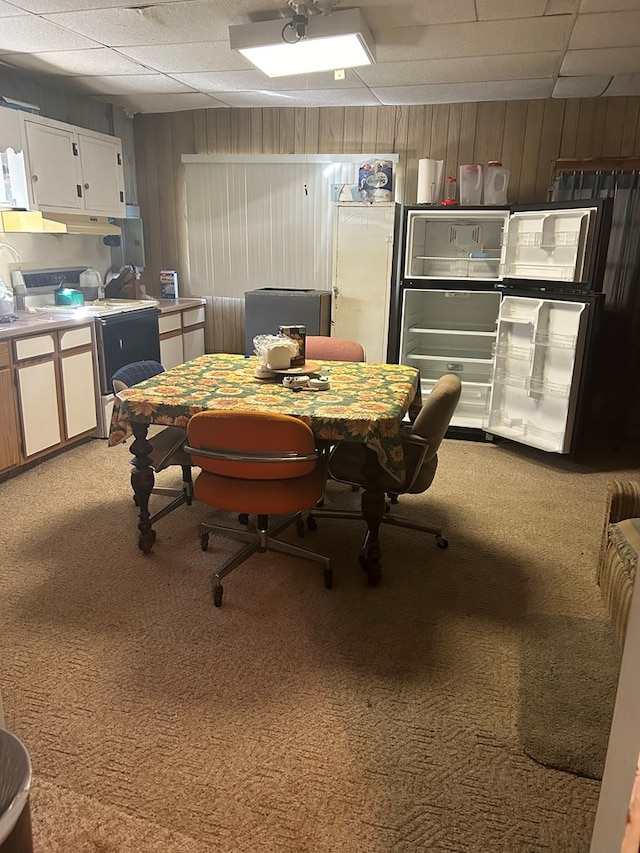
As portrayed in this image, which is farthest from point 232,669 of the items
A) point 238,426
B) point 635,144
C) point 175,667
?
point 635,144

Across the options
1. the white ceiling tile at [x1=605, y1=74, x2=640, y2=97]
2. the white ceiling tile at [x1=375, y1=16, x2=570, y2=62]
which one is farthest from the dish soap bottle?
the white ceiling tile at [x1=605, y1=74, x2=640, y2=97]

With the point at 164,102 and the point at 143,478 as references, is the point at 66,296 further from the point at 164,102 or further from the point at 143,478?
the point at 143,478

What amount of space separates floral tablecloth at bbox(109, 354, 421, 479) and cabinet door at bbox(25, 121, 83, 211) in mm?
1910

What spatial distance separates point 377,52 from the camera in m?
3.42

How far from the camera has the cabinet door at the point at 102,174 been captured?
175 inches

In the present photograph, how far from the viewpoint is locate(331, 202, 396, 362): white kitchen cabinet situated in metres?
4.65

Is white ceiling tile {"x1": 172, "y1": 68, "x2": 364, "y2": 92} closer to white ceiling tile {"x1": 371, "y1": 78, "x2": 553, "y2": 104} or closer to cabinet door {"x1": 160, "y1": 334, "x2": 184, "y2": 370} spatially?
white ceiling tile {"x1": 371, "y1": 78, "x2": 553, "y2": 104}

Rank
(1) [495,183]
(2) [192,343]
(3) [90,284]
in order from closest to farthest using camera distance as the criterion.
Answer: (1) [495,183]
(3) [90,284]
(2) [192,343]

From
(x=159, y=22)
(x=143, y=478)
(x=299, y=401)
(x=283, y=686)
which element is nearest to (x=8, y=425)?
(x=143, y=478)

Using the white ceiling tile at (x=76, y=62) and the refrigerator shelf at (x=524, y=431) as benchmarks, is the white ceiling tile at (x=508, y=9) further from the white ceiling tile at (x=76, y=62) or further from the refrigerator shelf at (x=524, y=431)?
the refrigerator shelf at (x=524, y=431)

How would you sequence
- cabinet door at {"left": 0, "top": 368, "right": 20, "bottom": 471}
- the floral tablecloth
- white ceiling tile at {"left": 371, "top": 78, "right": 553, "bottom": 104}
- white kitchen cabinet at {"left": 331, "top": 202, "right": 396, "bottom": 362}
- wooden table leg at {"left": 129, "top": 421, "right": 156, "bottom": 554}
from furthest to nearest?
white kitchen cabinet at {"left": 331, "top": 202, "right": 396, "bottom": 362}
white ceiling tile at {"left": 371, "top": 78, "right": 553, "bottom": 104}
cabinet door at {"left": 0, "top": 368, "right": 20, "bottom": 471}
wooden table leg at {"left": 129, "top": 421, "right": 156, "bottom": 554}
the floral tablecloth

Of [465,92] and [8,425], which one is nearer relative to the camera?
[8,425]

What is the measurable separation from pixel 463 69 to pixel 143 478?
3060 millimetres

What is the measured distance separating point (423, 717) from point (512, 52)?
3368 millimetres
